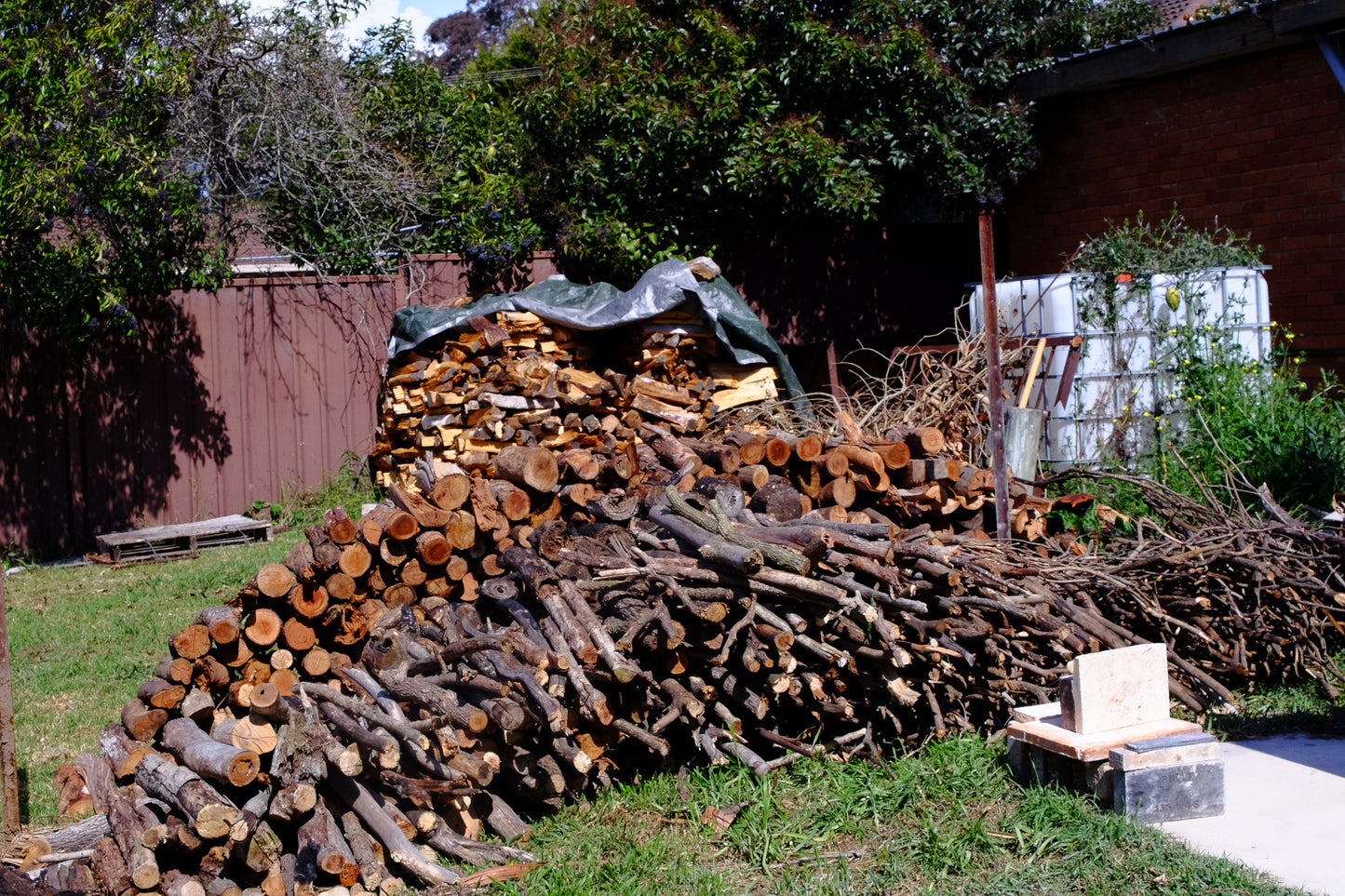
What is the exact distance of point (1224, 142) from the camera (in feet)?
Answer: 33.0

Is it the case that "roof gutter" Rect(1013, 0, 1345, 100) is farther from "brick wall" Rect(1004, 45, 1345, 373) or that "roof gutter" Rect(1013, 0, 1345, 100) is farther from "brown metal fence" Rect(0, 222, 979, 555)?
"brown metal fence" Rect(0, 222, 979, 555)

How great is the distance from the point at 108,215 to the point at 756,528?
6.65 meters

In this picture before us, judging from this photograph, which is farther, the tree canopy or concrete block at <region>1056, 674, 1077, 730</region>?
the tree canopy

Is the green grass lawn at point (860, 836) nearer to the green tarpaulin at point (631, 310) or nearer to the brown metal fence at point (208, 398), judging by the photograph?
the brown metal fence at point (208, 398)

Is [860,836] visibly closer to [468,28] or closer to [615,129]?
[615,129]

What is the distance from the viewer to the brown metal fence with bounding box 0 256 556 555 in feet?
31.0

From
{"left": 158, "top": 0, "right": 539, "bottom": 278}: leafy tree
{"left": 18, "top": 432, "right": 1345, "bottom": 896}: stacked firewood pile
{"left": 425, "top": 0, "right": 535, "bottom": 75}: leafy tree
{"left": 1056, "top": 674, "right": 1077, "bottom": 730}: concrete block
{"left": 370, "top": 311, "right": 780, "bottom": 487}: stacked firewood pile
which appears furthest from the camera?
{"left": 425, "top": 0, "right": 535, "bottom": 75}: leafy tree

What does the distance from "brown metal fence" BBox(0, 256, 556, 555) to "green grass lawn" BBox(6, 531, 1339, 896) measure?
4789 millimetres

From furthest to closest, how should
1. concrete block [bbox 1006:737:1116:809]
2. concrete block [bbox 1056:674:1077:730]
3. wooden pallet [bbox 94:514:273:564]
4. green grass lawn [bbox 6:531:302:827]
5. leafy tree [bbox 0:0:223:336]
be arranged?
wooden pallet [bbox 94:514:273:564] → leafy tree [bbox 0:0:223:336] → green grass lawn [bbox 6:531:302:827] → concrete block [bbox 1056:674:1077:730] → concrete block [bbox 1006:737:1116:809]

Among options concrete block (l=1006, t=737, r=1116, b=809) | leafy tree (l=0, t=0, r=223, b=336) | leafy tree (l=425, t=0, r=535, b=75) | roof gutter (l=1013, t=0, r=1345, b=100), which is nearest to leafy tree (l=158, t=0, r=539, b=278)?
leafy tree (l=0, t=0, r=223, b=336)

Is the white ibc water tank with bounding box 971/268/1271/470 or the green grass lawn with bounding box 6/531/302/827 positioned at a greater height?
the white ibc water tank with bounding box 971/268/1271/470

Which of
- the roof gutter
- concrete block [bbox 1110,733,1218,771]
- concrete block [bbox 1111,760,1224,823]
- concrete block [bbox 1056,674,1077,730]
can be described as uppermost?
the roof gutter

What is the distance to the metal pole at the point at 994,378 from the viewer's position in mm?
5371

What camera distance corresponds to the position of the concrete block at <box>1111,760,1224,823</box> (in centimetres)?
391
